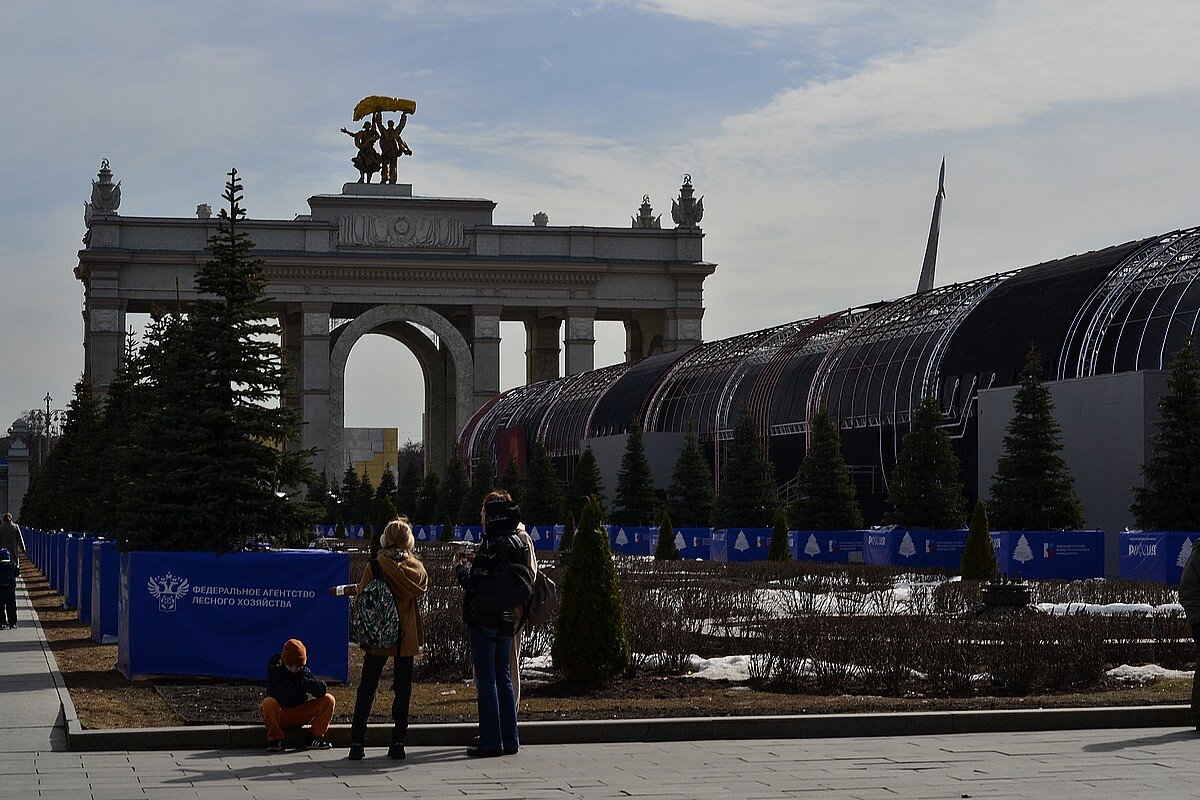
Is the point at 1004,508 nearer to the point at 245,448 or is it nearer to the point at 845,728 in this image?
the point at 245,448

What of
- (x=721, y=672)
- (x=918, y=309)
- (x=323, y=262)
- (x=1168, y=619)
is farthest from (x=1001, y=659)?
(x=323, y=262)

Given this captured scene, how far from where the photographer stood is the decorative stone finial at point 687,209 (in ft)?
374

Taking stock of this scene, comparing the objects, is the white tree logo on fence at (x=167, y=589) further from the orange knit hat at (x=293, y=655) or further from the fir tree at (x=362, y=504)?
the fir tree at (x=362, y=504)

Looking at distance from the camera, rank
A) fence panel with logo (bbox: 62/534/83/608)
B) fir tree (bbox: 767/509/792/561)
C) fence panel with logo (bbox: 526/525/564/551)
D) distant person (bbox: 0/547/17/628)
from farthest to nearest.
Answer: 1. fence panel with logo (bbox: 526/525/564/551)
2. fir tree (bbox: 767/509/792/561)
3. fence panel with logo (bbox: 62/534/83/608)
4. distant person (bbox: 0/547/17/628)

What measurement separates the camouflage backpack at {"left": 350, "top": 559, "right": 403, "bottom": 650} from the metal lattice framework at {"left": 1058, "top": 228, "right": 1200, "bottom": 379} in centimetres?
3210

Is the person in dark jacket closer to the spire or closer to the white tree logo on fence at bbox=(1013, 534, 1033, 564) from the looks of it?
the white tree logo on fence at bbox=(1013, 534, 1033, 564)

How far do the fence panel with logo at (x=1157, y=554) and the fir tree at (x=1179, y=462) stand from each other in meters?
1.83

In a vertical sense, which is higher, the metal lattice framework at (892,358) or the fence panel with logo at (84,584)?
the metal lattice framework at (892,358)

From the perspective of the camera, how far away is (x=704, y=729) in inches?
575

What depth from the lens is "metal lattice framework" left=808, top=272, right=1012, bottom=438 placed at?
52.5 metres

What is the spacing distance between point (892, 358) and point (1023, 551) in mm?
18635

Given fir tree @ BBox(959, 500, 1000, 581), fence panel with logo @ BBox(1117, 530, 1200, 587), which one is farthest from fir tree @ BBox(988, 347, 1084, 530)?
fence panel with logo @ BBox(1117, 530, 1200, 587)

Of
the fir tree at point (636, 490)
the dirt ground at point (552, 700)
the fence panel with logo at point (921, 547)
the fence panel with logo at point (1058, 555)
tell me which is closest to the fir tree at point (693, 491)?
the fir tree at point (636, 490)

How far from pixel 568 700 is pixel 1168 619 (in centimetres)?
926
